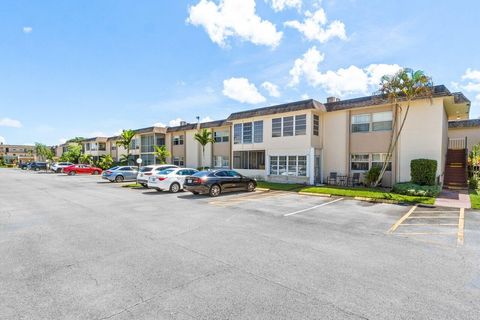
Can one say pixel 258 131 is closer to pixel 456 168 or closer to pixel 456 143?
pixel 456 168

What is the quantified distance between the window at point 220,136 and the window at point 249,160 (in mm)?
3866

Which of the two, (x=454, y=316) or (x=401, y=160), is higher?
(x=401, y=160)

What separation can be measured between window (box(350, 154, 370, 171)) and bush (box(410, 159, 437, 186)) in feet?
11.0

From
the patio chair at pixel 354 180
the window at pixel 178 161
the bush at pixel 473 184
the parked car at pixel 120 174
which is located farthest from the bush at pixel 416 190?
the window at pixel 178 161

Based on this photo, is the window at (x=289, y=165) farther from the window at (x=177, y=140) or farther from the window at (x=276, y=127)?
the window at (x=177, y=140)

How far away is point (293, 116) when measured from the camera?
2094 cm

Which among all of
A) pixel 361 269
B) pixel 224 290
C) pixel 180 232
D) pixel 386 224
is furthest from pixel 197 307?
pixel 386 224

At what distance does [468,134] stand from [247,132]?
20241mm

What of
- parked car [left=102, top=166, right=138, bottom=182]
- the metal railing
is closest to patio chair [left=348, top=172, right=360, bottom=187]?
the metal railing

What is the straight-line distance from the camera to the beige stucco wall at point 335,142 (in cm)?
1973

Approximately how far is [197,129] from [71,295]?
93.5 ft

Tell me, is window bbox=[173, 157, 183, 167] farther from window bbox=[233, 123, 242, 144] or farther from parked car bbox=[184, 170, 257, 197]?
parked car bbox=[184, 170, 257, 197]

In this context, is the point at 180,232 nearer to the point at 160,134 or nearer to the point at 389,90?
the point at 389,90

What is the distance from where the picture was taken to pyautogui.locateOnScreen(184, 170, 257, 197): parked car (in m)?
15.5
